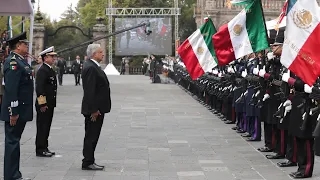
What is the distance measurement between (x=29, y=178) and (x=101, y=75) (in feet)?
5.90

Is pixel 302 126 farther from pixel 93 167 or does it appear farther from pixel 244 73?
pixel 244 73

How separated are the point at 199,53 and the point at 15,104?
6.99 m

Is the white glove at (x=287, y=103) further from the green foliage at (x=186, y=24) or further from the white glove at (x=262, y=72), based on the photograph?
the green foliage at (x=186, y=24)

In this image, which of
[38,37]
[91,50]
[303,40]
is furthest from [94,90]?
[38,37]

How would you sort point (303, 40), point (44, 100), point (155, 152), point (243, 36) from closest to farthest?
point (303, 40), point (44, 100), point (155, 152), point (243, 36)

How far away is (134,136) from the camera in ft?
42.0

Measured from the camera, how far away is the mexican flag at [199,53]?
→ 13.9 metres

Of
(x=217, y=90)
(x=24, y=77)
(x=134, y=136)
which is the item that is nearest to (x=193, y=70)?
(x=134, y=136)

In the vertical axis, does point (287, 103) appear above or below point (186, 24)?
below

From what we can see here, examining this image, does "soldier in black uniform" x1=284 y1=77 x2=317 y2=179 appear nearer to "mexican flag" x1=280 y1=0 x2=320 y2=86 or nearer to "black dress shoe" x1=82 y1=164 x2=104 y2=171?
"mexican flag" x1=280 y1=0 x2=320 y2=86

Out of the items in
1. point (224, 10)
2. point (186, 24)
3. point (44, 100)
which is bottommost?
point (44, 100)

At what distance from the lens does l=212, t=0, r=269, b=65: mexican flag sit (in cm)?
1058

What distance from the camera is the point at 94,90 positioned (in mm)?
8922

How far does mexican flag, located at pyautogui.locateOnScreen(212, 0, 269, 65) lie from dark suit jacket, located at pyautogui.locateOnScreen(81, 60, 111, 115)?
A: 2958mm
